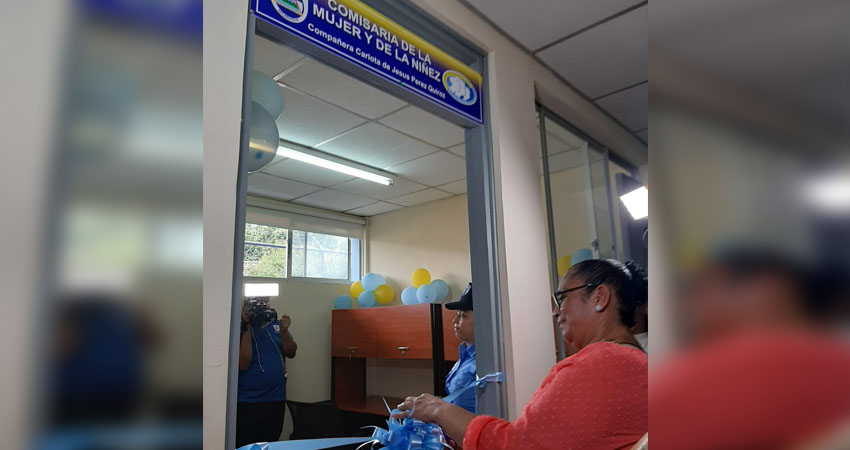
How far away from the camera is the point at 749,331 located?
4.4 inches

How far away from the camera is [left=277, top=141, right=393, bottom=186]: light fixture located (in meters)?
3.89

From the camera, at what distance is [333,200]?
550 centimetres

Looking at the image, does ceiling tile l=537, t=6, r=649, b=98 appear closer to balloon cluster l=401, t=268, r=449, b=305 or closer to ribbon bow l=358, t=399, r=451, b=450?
ribbon bow l=358, t=399, r=451, b=450

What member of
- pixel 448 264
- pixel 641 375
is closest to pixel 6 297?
pixel 641 375

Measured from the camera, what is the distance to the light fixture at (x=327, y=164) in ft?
12.8

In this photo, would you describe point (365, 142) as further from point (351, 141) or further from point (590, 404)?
point (590, 404)

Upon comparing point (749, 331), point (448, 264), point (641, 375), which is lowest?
point (641, 375)

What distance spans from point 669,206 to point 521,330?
203 centimetres

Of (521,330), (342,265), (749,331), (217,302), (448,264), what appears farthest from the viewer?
(342,265)

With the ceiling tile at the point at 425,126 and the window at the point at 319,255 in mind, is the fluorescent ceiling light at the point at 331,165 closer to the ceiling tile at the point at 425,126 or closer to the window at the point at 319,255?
the ceiling tile at the point at 425,126

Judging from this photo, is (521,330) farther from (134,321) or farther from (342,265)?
(342,265)

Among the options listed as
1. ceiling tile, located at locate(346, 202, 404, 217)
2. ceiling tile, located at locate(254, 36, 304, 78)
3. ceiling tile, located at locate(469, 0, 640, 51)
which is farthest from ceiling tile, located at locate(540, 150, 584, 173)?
ceiling tile, located at locate(346, 202, 404, 217)

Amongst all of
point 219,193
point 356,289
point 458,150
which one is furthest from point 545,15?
point 356,289

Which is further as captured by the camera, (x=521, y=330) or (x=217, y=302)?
(x=521, y=330)
